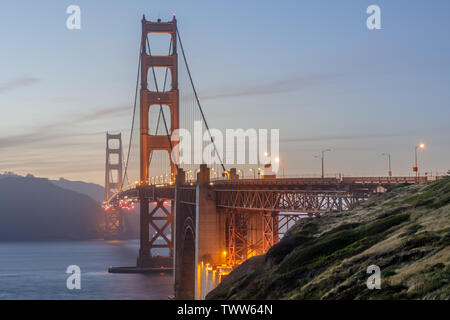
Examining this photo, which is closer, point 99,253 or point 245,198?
point 245,198

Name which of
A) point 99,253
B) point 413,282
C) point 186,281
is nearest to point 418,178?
point 413,282

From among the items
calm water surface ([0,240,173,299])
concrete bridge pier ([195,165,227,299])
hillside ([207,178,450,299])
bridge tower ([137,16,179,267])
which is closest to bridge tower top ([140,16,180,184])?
bridge tower ([137,16,179,267])

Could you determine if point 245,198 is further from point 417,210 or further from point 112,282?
point 112,282

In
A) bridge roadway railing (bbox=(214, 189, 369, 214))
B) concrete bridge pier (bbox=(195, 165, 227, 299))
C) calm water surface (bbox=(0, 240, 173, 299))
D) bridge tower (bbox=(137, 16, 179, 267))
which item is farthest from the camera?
bridge tower (bbox=(137, 16, 179, 267))

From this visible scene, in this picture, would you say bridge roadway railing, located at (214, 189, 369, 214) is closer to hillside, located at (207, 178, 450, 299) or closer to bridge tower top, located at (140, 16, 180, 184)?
hillside, located at (207, 178, 450, 299)

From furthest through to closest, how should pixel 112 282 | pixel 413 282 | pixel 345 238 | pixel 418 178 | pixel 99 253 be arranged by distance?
pixel 99 253 < pixel 112 282 < pixel 418 178 < pixel 345 238 < pixel 413 282

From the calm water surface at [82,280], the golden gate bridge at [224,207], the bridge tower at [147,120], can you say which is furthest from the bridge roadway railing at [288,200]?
the bridge tower at [147,120]

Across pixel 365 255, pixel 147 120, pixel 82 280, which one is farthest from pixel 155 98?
pixel 365 255

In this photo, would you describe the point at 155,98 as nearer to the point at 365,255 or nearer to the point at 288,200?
the point at 288,200
